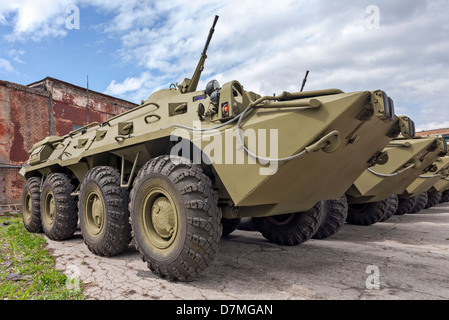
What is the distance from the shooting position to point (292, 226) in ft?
15.1

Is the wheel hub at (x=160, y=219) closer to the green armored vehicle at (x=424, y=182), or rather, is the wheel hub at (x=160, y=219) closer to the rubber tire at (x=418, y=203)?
the green armored vehicle at (x=424, y=182)

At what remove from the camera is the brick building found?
42.2 feet

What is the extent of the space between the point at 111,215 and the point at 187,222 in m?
1.61

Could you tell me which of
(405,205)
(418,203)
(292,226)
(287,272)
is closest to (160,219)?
(287,272)

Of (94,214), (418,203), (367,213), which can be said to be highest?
(94,214)

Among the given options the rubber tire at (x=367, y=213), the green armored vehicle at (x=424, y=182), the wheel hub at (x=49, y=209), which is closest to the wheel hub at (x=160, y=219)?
the wheel hub at (x=49, y=209)

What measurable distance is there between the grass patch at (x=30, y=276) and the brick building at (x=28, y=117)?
7.53 m

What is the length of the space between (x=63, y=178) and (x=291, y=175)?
4464 mm

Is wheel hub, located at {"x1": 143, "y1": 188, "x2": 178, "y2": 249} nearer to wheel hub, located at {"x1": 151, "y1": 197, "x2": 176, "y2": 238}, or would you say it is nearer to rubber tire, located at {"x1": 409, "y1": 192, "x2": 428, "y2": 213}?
wheel hub, located at {"x1": 151, "y1": 197, "x2": 176, "y2": 238}

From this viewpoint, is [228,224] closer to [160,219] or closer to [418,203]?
[160,219]

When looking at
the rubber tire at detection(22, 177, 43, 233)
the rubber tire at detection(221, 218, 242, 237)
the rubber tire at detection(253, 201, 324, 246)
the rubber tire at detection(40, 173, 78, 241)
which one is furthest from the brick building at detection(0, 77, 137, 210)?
the rubber tire at detection(253, 201, 324, 246)

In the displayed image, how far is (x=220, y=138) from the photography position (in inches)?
110

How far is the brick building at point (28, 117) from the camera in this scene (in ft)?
42.2
